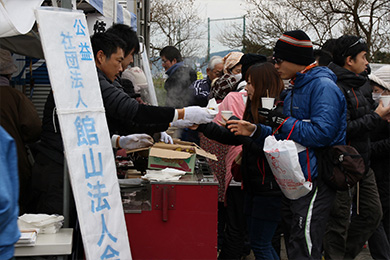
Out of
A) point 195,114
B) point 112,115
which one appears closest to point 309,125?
point 195,114

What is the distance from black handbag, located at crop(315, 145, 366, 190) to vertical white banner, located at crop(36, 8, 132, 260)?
1.48 meters

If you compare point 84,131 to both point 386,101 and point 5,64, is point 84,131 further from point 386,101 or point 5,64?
point 386,101

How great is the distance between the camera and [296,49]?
3354 millimetres

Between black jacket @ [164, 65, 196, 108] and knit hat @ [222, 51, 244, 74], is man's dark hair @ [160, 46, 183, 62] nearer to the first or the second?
black jacket @ [164, 65, 196, 108]

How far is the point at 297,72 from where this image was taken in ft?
10.9

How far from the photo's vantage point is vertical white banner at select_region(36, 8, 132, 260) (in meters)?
2.71

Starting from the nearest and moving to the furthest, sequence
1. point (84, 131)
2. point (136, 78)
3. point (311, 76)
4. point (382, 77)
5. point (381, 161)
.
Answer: point (84, 131) → point (311, 76) → point (381, 161) → point (382, 77) → point (136, 78)

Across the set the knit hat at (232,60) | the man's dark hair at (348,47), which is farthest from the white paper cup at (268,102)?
the knit hat at (232,60)

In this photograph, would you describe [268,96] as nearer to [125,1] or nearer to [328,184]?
[328,184]

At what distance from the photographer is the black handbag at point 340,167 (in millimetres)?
3164

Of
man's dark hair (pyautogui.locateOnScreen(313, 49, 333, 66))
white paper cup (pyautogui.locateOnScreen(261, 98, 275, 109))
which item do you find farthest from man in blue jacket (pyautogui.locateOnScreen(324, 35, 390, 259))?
man's dark hair (pyautogui.locateOnScreen(313, 49, 333, 66))

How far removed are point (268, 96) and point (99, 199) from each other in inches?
68.9

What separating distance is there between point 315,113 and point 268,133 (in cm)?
61

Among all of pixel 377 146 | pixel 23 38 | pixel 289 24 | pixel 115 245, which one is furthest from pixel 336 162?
pixel 289 24
